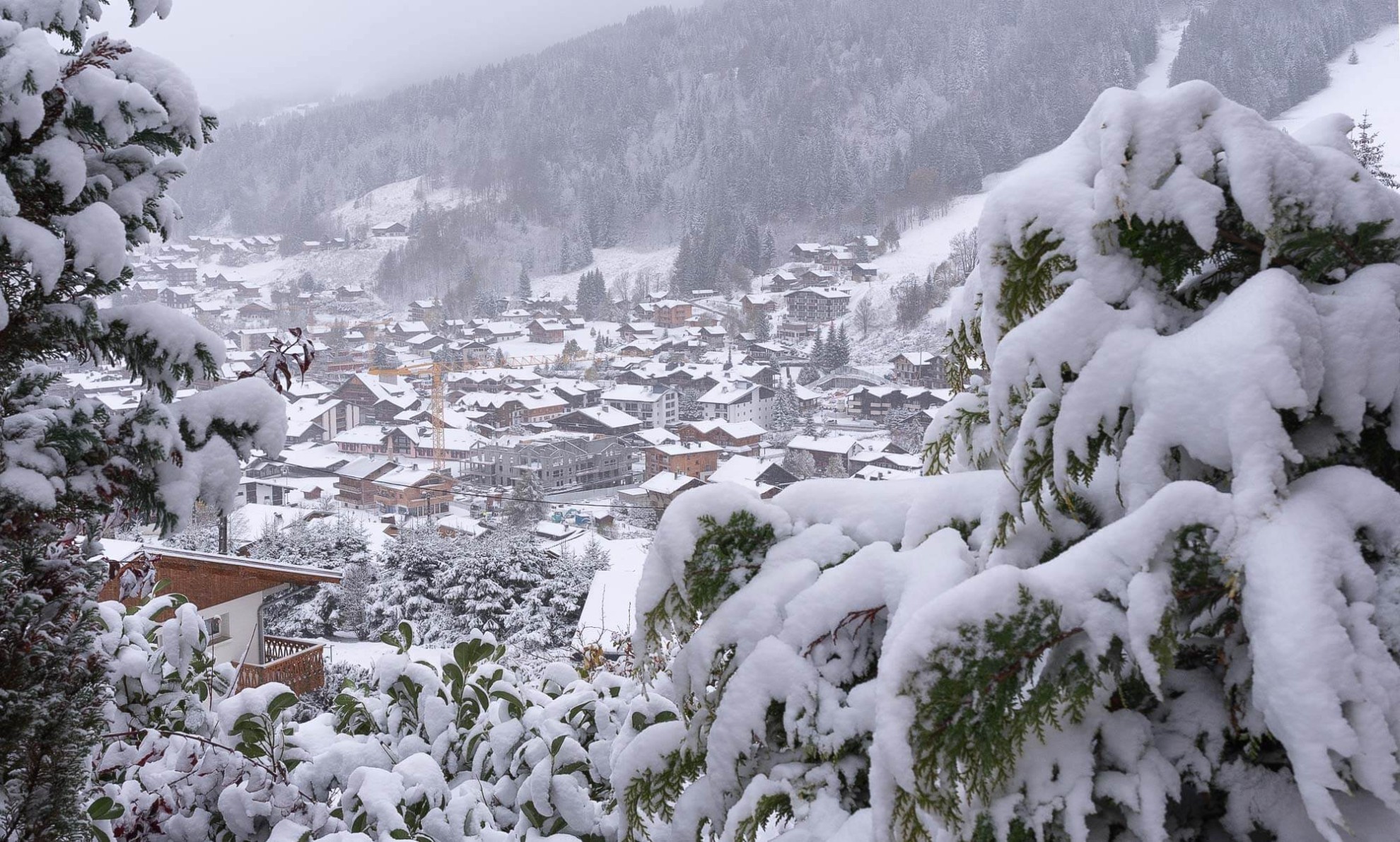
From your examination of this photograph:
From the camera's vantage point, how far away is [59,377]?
0.85 m

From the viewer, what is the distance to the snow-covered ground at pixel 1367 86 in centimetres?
858

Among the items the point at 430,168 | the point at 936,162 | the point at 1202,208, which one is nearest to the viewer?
the point at 1202,208

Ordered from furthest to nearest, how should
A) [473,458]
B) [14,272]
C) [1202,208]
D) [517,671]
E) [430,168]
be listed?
[430,168], [473,458], [517,671], [14,272], [1202,208]

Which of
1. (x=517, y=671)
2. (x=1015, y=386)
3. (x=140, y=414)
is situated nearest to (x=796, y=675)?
→ (x=1015, y=386)

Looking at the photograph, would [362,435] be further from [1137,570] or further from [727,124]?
[727,124]

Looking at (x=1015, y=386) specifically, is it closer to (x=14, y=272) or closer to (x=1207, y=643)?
(x=1207, y=643)

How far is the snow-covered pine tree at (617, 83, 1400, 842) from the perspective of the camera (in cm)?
41

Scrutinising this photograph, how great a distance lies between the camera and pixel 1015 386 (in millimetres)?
536

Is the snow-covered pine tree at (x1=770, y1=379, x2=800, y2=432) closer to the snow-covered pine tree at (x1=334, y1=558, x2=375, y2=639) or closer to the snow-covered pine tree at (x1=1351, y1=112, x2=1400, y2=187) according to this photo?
the snow-covered pine tree at (x1=334, y1=558, x2=375, y2=639)

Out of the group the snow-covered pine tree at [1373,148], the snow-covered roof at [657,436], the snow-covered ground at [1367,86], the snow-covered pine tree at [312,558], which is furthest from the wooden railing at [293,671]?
the snow-covered roof at [657,436]

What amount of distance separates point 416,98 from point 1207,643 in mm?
42375

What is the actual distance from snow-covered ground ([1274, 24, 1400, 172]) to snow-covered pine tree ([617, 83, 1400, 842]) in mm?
6435

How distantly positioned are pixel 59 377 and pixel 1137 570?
91 cm

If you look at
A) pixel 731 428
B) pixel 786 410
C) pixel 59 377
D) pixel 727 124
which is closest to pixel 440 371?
pixel 731 428
